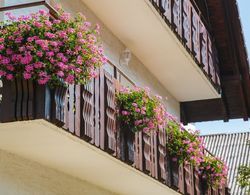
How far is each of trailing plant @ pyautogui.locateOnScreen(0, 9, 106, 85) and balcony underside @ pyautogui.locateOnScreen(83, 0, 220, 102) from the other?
379cm

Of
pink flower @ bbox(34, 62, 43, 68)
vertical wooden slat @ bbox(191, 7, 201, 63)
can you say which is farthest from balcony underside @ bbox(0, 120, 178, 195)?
vertical wooden slat @ bbox(191, 7, 201, 63)

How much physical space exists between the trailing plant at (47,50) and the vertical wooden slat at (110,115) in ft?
4.65

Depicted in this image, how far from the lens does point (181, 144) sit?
12.7 meters

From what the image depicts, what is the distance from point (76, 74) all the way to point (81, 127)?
812mm

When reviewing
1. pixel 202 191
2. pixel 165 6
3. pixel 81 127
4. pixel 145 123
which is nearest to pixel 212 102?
pixel 202 191

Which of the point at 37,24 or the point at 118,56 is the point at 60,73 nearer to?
the point at 37,24

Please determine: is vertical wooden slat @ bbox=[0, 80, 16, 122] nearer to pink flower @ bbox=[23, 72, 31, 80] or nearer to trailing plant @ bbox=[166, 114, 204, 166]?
pink flower @ bbox=[23, 72, 31, 80]

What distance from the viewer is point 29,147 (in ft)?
28.2

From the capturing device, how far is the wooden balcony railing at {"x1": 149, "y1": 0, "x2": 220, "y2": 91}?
1300 centimetres

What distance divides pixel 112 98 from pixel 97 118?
675 mm

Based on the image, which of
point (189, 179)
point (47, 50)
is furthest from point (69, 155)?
point (189, 179)

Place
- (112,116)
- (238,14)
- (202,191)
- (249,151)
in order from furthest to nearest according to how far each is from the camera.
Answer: (249,151), (238,14), (202,191), (112,116)

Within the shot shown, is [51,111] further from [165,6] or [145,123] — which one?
[165,6]

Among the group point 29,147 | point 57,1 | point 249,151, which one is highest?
point 249,151
